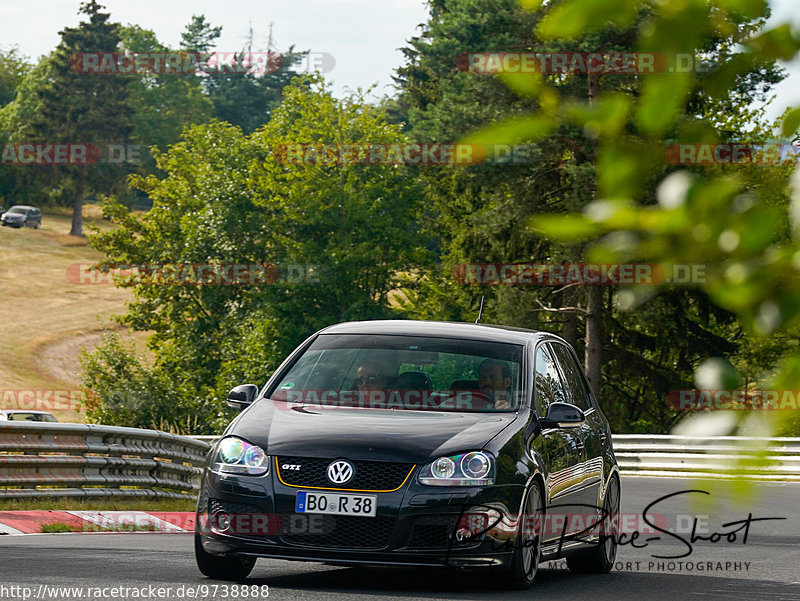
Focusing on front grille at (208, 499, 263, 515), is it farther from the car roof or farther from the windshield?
the car roof

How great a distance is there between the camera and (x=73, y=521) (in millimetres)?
12711

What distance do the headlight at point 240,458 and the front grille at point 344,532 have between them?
1.43 ft

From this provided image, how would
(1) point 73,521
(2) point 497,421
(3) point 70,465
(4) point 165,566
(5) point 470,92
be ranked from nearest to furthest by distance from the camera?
1. (2) point 497,421
2. (4) point 165,566
3. (1) point 73,521
4. (3) point 70,465
5. (5) point 470,92

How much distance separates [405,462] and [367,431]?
1.12 ft

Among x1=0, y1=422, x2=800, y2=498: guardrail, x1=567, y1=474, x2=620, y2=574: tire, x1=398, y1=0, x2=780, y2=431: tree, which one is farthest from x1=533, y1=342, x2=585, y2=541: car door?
x1=398, y1=0, x2=780, y2=431: tree

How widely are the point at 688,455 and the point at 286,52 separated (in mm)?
112957

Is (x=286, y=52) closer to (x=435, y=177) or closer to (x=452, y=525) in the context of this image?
(x=435, y=177)

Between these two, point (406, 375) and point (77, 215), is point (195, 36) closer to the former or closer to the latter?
point (77, 215)

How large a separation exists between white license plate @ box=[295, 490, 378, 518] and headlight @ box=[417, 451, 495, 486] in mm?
313

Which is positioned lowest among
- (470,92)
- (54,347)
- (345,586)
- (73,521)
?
(54,347)

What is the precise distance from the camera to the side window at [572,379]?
10070mm

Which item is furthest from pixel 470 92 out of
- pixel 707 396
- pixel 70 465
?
pixel 707 396

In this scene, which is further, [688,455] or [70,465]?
[688,455]

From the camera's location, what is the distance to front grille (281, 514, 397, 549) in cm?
755
